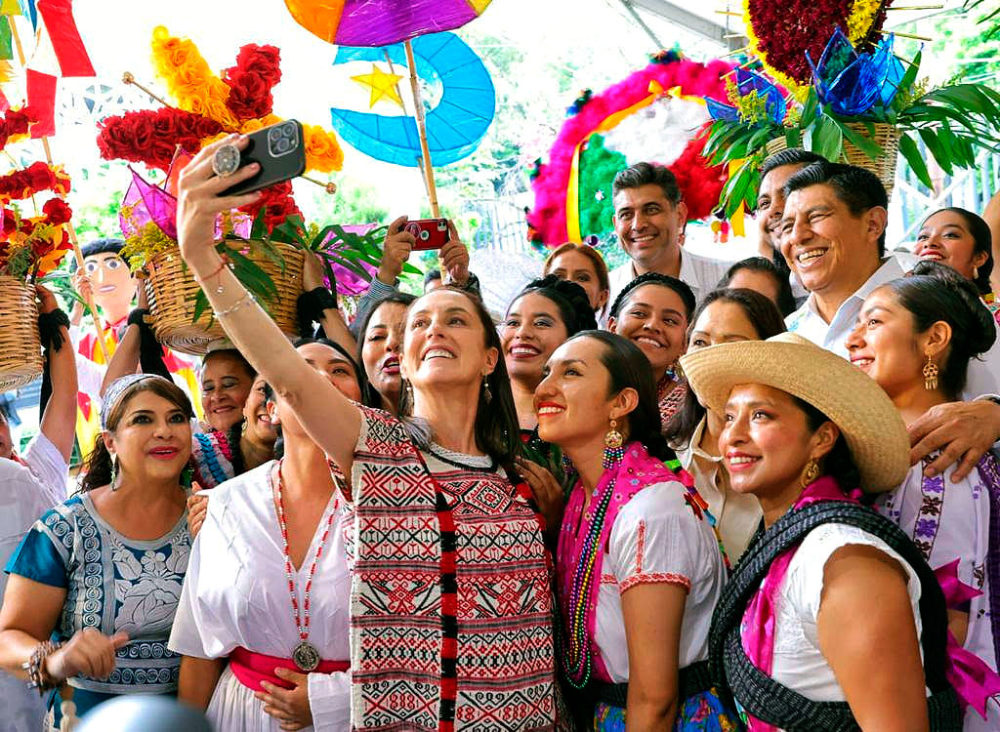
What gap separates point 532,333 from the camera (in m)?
3.28

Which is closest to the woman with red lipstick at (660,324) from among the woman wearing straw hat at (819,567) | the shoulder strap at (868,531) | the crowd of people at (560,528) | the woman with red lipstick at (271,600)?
the crowd of people at (560,528)

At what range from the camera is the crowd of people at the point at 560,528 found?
1935 mm

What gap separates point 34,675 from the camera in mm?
2475

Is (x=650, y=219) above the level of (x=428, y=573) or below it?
above

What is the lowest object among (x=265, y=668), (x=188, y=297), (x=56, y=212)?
(x=265, y=668)

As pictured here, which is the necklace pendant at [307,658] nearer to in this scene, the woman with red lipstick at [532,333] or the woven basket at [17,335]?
the woman with red lipstick at [532,333]

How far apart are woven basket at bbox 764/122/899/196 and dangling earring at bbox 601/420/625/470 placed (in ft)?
3.97

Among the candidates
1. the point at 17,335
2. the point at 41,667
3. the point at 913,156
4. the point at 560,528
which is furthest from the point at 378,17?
the point at 41,667

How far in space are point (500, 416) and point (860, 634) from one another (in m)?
1.07

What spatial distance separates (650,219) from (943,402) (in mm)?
1866

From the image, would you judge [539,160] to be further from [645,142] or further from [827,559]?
[827,559]

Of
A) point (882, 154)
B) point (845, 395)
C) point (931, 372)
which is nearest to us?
point (845, 395)

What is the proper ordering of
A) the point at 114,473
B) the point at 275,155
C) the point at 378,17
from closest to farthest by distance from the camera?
the point at 275,155 < the point at 114,473 < the point at 378,17

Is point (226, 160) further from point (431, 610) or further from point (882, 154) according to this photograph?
point (882, 154)
